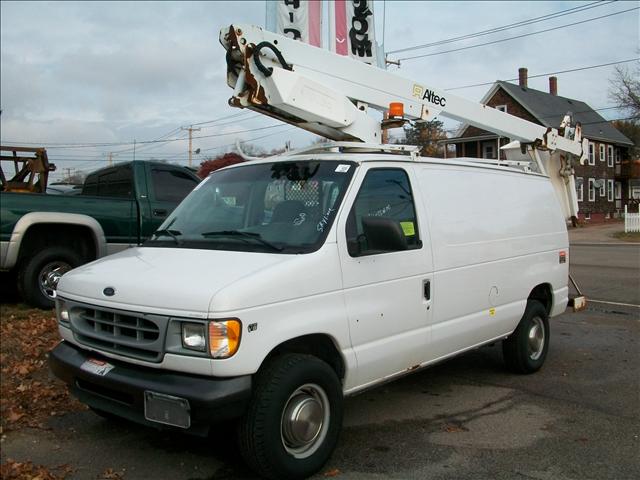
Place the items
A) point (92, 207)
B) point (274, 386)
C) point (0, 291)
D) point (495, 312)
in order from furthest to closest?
point (0, 291)
point (92, 207)
point (495, 312)
point (274, 386)

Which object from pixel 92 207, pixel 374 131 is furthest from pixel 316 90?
pixel 92 207

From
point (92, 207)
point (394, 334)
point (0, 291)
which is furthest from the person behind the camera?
point (0, 291)

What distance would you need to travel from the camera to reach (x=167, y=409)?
3.20 metres

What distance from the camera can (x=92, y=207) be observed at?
7805 millimetres

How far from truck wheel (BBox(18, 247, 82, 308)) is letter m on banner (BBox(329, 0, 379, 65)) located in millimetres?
7221

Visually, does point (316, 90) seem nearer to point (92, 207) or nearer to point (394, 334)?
point (394, 334)

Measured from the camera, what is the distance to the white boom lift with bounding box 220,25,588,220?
4.52 meters

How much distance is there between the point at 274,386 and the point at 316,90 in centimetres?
253

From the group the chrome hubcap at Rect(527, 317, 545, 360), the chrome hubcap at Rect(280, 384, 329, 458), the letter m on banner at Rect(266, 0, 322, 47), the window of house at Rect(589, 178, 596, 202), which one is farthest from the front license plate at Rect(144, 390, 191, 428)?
the window of house at Rect(589, 178, 596, 202)

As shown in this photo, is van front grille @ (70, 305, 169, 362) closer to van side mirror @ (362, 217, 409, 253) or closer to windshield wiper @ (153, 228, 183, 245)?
windshield wiper @ (153, 228, 183, 245)

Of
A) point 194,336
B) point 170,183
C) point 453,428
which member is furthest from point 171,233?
point 170,183

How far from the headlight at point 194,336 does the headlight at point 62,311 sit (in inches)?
47.1

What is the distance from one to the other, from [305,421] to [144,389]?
97 cm

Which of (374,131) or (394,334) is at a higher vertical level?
(374,131)
